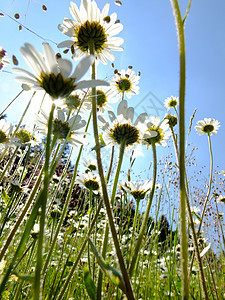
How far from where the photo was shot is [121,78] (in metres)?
1.55

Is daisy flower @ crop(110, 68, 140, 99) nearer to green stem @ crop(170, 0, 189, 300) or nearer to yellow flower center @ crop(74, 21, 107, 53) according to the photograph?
yellow flower center @ crop(74, 21, 107, 53)

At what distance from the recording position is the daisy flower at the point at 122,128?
90 cm

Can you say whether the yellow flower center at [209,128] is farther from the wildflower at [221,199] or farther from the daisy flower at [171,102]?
the wildflower at [221,199]

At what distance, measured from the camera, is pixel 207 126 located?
198 cm

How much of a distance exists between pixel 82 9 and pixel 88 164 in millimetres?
1120

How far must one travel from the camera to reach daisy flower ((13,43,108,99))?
1.75 ft

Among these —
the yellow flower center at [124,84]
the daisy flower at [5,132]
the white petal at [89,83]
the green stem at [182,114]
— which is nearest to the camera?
the green stem at [182,114]

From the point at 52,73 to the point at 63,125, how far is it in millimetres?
367

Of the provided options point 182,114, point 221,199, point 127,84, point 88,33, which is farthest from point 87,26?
point 221,199

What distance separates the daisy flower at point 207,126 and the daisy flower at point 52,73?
1.64 meters

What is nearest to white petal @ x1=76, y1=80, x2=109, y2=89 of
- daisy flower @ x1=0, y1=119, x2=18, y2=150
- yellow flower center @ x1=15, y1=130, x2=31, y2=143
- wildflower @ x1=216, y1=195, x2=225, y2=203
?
daisy flower @ x1=0, y1=119, x2=18, y2=150

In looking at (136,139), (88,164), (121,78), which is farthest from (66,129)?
(88,164)

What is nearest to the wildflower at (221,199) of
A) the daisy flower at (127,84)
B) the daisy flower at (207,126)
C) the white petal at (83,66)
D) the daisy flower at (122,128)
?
the daisy flower at (207,126)

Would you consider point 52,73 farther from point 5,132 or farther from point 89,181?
point 89,181
